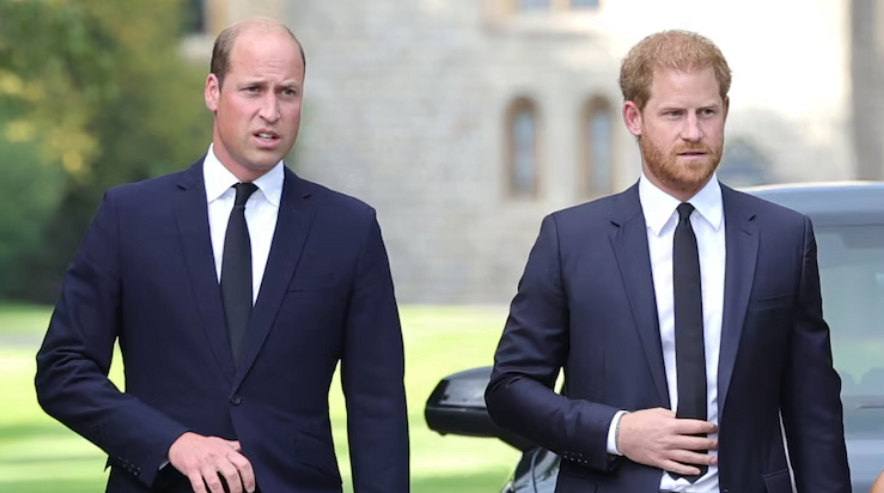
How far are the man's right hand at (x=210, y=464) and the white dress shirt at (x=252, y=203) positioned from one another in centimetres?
45

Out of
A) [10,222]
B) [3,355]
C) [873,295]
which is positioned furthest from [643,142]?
[10,222]

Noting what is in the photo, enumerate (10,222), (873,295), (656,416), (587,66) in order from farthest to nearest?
(587,66)
(10,222)
(873,295)
(656,416)

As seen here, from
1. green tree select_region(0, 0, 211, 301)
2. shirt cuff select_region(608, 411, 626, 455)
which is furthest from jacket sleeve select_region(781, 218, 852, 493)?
green tree select_region(0, 0, 211, 301)

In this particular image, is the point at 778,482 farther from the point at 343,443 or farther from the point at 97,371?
the point at 343,443

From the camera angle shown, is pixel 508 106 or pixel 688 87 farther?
pixel 508 106

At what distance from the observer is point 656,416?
3.98 metres

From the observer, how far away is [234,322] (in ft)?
13.6

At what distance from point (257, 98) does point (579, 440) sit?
0.95 m

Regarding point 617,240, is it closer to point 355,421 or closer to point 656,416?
point 656,416

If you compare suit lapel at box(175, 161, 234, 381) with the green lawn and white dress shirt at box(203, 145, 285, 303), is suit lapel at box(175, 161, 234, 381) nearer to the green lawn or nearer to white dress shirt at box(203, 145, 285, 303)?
white dress shirt at box(203, 145, 285, 303)

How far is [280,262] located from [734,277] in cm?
93

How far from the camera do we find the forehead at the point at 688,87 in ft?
13.2

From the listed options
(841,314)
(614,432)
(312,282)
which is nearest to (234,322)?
(312,282)

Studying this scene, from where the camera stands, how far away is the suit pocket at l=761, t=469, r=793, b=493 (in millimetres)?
4074
